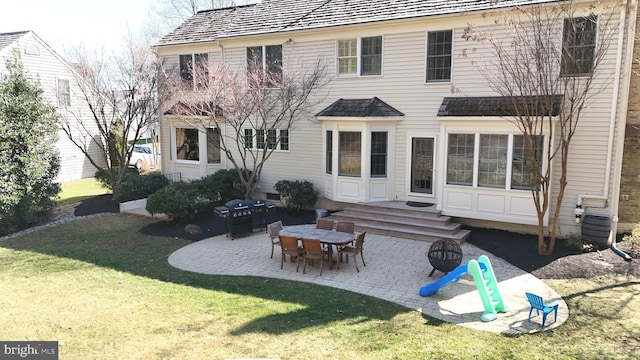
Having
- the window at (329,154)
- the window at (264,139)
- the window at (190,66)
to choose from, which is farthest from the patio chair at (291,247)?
the window at (190,66)

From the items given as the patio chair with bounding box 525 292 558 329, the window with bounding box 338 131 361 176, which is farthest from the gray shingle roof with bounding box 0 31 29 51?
the patio chair with bounding box 525 292 558 329

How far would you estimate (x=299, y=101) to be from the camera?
1612 centimetres

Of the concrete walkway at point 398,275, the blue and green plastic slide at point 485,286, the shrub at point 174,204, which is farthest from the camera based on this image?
the shrub at point 174,204

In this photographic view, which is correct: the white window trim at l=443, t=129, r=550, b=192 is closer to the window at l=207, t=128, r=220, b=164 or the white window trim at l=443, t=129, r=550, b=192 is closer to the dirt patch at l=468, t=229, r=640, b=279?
the dirt patch at l=468, t=229, r=640, b=279

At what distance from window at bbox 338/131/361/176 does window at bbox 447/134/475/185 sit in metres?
3.16

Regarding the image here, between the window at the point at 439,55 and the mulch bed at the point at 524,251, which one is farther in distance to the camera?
the window at the point at 439,55

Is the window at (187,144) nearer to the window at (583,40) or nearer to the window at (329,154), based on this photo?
the window at (329,154)

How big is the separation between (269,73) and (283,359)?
1196 cm

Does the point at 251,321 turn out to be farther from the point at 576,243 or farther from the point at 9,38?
the point at 9,38

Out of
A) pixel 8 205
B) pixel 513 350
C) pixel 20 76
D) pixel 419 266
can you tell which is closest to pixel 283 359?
pixel 513 350

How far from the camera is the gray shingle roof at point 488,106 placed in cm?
1188

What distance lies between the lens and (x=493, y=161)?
43.1 ft

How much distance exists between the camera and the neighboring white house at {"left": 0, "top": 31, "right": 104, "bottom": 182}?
23.5 meters

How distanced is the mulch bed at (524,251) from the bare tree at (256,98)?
201 cm
